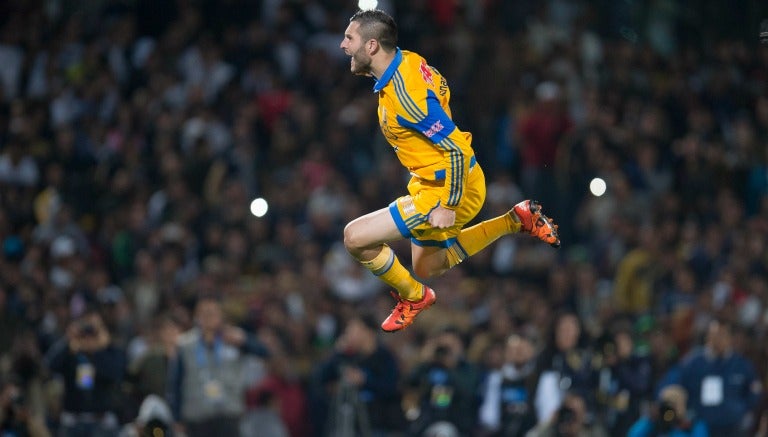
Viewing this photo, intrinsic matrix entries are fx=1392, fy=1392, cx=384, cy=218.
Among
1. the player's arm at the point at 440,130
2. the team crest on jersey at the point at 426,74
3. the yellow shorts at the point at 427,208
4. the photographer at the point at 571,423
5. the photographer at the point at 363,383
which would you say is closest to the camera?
the player's arm at the point at 440,130

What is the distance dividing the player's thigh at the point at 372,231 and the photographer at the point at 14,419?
4855mm

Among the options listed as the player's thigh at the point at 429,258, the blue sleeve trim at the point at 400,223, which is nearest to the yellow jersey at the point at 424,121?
the blue sleeve trim at the point at 400,223

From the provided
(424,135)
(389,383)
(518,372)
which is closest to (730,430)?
(518,372)

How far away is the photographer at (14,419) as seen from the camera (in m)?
11.7

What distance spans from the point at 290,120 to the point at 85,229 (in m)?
2.67

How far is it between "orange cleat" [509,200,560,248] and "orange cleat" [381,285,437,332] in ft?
2.36

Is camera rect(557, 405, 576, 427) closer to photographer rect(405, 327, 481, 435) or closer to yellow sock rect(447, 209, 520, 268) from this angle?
photographer rect(405, 327, 481, 435)

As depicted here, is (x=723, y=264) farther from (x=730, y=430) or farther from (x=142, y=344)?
(x=142, y=344)

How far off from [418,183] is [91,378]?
4.93m

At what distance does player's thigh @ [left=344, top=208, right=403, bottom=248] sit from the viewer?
8.06 m

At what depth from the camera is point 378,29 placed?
7832 mm

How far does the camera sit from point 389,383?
1207 centimetres

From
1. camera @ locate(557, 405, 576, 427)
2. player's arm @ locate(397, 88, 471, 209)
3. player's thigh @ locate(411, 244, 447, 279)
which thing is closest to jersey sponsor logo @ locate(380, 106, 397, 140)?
player's arm @ locate(397, 88, 471, 209)

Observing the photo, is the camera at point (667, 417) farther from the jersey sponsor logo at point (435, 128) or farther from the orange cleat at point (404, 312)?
the jersey sponsor logo at point (435, 128)
